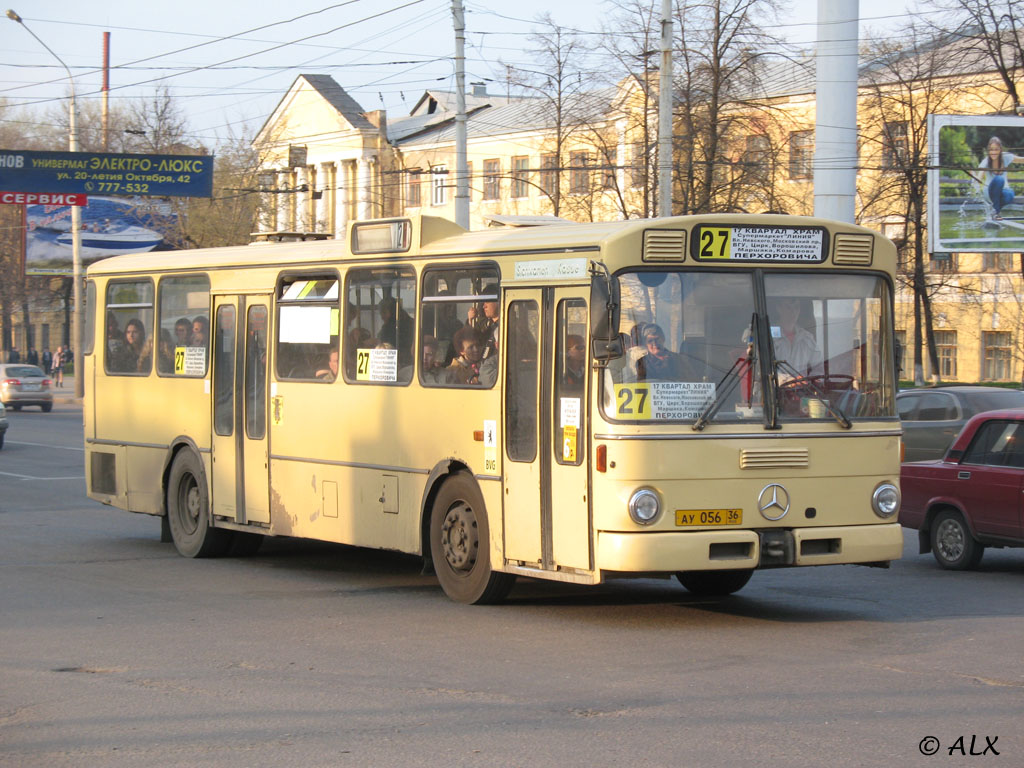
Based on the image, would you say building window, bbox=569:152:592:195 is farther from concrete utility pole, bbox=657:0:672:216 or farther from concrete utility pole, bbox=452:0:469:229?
concrete utility pole, bbox=657:0:672:216

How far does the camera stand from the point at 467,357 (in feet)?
35.4

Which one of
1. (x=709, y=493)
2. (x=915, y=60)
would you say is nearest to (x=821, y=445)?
(x=709, y=493)

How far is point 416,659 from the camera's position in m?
8.59

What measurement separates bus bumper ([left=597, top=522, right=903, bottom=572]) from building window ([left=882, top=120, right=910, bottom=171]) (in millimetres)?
37589

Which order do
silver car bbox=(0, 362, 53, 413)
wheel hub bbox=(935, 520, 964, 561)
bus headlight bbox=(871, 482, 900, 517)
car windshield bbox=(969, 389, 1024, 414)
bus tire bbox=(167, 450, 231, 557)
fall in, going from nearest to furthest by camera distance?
1. bus headlight bbox=(871, 482, 900, 517)
2. wheel hub bbox=(935, 520, 964, 561)
3. bus tire bbox=(167, 450, 231, 557)
4. car windshield bbox=(969, 389, 1024, 414)
5. silver car bbox=(0, 362, 53, 413)

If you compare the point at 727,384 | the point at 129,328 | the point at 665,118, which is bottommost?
the point at 727,384

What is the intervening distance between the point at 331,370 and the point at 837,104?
1878cm

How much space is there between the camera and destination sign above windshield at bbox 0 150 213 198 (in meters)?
33.0

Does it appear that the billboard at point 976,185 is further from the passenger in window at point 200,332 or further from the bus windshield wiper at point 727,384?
the bus windshield wiper at point 727,384

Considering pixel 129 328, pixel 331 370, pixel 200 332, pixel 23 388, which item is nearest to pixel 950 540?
pixel 331 370

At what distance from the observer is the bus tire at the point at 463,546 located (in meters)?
10.5

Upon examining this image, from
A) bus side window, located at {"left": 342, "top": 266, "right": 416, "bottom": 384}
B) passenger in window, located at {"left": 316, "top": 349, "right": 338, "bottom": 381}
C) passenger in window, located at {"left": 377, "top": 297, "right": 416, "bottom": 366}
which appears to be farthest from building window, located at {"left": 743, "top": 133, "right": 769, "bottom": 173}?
passenger in window, located at {"left": 377, "top": 297, "right": 416, "bottom": 366}

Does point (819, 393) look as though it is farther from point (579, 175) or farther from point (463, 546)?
point (579, 175)

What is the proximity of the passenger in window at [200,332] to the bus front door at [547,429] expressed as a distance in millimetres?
4597
